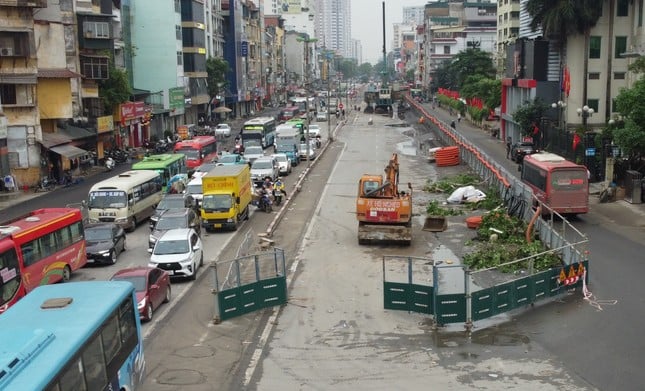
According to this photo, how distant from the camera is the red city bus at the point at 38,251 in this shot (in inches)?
841

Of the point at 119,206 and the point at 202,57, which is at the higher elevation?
the point at 202,57

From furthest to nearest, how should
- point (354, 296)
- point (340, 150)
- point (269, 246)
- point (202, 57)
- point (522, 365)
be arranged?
point (202, 57) < point (340, 150) < point (269, 246) < point (354, 296) < point (522, 365)

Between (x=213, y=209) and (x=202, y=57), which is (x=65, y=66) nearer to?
(x=213, y=209)

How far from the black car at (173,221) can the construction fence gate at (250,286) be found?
27.3ft

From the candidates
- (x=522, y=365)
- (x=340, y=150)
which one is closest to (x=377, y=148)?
(x=340, y=150)

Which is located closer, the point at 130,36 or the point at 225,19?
the point at 130,36

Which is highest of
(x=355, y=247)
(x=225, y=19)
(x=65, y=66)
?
(x=225, y=19)

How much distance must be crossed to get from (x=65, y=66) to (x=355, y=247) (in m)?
31.7

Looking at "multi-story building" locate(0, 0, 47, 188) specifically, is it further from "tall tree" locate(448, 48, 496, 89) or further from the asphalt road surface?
"tall tree" locate(448, 48, 496, 89)

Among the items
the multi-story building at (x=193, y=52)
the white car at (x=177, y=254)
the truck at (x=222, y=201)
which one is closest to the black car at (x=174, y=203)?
the truck at (x=222, y=201)

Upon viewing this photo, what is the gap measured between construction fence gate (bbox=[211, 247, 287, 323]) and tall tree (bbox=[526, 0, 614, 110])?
3968cm

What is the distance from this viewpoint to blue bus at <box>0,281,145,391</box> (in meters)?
10.3

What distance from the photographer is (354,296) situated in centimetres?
2347

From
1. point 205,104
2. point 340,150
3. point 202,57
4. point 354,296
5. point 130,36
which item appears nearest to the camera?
point 354,296
